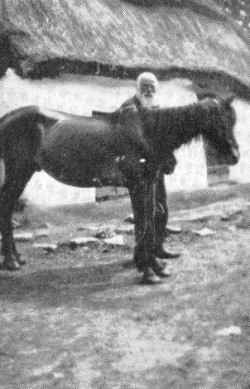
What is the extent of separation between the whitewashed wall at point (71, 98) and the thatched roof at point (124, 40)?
0.77ft

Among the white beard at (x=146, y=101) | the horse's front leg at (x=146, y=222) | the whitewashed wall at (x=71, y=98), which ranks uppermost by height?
the white beard at (x=146, y=101)

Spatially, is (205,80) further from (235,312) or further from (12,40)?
(235,312)

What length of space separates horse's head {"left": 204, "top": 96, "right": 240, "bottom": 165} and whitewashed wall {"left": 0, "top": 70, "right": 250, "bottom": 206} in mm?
4687

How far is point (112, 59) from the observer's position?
1109 cm

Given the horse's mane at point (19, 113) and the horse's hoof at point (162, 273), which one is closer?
the horse's hoof at point (162, 273)

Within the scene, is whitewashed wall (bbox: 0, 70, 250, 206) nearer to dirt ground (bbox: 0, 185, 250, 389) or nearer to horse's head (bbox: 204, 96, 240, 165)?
dirt ground (bbox: 0, 185, 250, 389)

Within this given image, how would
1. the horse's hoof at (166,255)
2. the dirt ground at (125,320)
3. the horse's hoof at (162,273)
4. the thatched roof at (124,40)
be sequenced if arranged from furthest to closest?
the thatched roof at (124,40), the horse's hoof at (166,255), the horse's hoof at (162,273), the dirt ground at (125,320)

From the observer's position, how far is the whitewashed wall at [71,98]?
31.4 ft

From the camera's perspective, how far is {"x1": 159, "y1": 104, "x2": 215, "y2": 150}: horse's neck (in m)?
5.07

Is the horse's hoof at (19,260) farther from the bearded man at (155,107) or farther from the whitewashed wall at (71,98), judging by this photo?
the whitewashed wall at (71,98)

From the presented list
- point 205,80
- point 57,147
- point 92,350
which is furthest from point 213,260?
point 205,80

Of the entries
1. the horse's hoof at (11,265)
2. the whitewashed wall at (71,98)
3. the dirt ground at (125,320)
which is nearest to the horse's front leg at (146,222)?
the dirt ground at (125,320)

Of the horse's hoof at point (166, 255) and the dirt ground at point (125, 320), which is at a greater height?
the dirt ground at point (125, 320)

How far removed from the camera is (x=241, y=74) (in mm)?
15500
